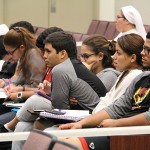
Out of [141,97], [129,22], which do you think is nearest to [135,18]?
[129,22]

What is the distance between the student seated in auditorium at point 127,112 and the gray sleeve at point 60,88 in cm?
37

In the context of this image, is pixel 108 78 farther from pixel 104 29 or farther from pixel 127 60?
pixel 104 29

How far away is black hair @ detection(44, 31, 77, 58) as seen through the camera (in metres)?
3.62

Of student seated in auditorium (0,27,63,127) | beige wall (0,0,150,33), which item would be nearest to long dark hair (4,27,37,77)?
student seated in auditorium (0,27,63,127)

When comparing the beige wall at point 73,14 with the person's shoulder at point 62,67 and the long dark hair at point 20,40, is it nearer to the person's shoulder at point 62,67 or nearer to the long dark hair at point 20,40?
the long dark hair at point 20,40

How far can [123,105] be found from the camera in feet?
10.1

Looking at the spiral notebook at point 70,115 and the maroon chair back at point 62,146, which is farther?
the spiral notebook at point 70,115

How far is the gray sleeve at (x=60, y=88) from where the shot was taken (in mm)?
3369

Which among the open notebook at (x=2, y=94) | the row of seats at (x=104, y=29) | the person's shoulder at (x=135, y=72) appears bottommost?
the row of seats at (x=104, y=29)

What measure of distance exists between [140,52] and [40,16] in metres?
7.80

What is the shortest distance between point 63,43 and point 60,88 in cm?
40

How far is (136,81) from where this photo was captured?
3.04m

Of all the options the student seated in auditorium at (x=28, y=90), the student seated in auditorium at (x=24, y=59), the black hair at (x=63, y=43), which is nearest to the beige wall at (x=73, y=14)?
the student seated in auditorium at (x=24, y=59)

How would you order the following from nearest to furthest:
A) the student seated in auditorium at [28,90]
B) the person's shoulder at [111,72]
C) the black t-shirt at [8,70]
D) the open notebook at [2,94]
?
the person's shoulder at [111,72]
the student seated in auditorium at [28,90]
the open notebook at [2,94]
the black t-shirt at [8,70]
